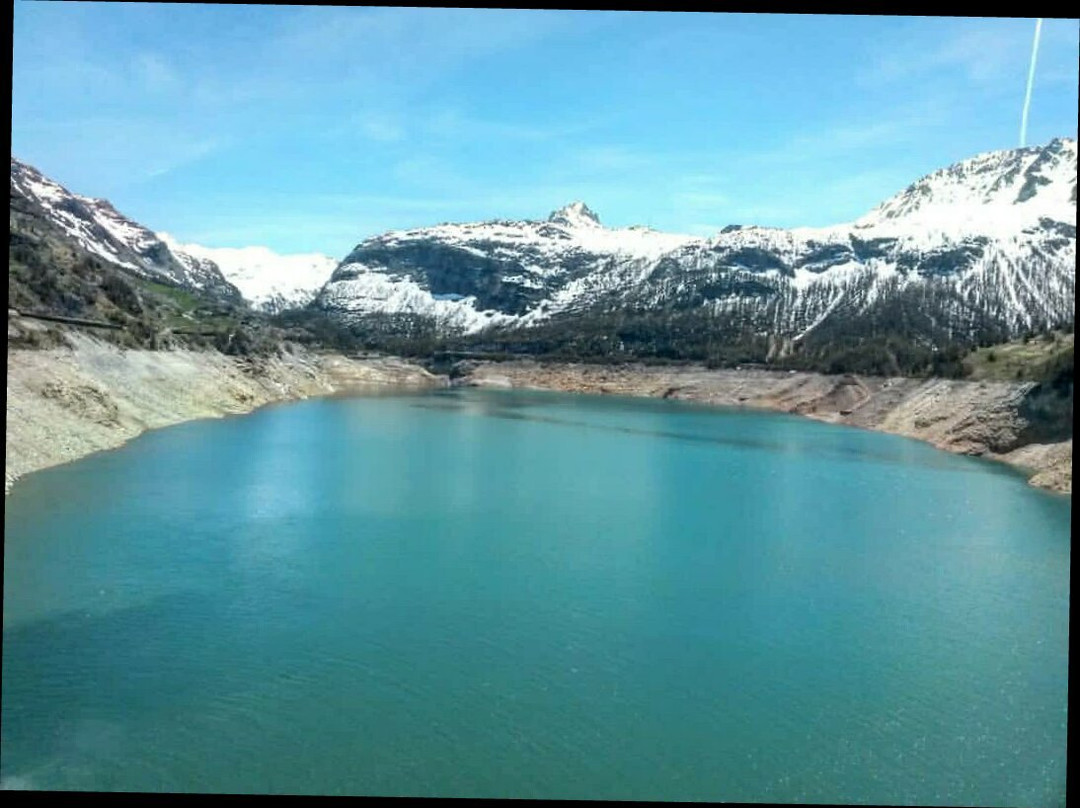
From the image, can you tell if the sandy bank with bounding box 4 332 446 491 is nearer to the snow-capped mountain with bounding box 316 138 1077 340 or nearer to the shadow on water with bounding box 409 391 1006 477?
the shadow on water with bounding box 409 391 1006 477

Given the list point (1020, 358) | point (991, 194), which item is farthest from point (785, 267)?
point (1020, 358)

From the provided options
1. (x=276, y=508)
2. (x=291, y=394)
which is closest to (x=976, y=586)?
(x=276, y=508)

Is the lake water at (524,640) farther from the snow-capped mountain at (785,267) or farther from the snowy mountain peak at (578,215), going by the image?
the snowy mountain peak at (578,215)

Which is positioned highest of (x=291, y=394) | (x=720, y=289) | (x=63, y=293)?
(x=720, y=289)

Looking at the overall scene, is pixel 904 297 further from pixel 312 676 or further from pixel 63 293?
pixel 312 676

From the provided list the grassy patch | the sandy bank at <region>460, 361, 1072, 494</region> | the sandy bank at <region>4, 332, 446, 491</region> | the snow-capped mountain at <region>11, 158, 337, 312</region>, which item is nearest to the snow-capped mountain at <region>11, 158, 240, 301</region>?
the snow-capped mountain at <region>11, 158, 337, 312</region>

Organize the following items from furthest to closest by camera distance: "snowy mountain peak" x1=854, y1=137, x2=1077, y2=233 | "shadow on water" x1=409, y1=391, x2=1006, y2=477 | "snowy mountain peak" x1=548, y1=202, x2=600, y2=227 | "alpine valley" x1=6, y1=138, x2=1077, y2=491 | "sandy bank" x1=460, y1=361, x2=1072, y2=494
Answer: "snowy mountain peak" x1=548, y1=202, x2=600, y2=227 < "snowy mountain peak" x1=854, y1=137, x2=1077, y2=233 < "shadow on water" x1=409, y1=391, x2=1006, y2=477 < "sandy bank" x1=460, y1=361, x2=1072, y2=494 < "alpine valley" x1=6, y1=138, x2=1077, y2=491
